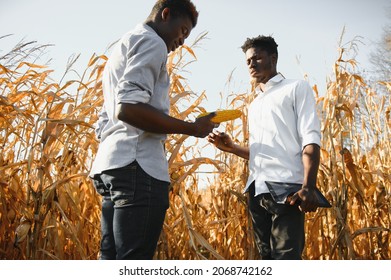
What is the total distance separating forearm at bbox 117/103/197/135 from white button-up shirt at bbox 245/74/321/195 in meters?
0.67

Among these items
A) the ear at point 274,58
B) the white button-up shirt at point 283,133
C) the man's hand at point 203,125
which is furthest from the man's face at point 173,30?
the ear at point 274,58

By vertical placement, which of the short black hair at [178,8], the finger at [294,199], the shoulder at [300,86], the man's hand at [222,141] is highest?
the short black hair at [178,8]

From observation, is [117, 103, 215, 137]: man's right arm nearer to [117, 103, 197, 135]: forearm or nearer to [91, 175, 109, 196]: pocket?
[117, 103, 197, 135]: forearm

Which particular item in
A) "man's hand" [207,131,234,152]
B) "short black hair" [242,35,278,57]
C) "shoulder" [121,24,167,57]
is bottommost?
"man's hand" [207,131,234,152]

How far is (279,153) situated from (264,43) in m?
0.56

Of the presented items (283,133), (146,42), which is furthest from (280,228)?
(146,42)

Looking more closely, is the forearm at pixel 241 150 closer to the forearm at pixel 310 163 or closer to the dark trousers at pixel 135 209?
the forearm at pixel 310 163

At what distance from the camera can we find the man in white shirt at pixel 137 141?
129 cm

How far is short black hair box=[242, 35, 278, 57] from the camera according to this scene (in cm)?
212

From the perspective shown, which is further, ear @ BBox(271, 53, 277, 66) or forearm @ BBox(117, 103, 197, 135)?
ear @ BBox(271, 53, 277, 66)

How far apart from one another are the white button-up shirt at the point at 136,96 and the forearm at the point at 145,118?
0.8 inches

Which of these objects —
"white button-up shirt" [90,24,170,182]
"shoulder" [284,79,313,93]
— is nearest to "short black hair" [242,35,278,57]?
"shoulder" [284,79,313,93]

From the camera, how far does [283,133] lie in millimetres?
1897
